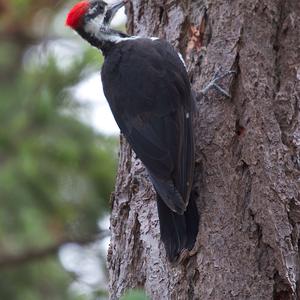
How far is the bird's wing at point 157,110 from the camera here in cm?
350

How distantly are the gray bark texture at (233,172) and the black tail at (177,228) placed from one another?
46 mm

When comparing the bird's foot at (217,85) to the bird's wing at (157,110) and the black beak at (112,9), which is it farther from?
the black beak at (112,9)

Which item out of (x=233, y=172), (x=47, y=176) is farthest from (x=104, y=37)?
(x=47, y=176)

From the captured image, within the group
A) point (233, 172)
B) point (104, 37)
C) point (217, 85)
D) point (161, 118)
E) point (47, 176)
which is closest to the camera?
point (233, 172)

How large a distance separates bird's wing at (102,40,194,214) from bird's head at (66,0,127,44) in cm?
36

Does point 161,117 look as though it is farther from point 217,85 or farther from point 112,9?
point 112,9

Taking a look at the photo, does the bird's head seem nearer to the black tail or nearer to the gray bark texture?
the gray bark texture

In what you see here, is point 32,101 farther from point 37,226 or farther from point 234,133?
point 234,133

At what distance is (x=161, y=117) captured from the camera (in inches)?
146

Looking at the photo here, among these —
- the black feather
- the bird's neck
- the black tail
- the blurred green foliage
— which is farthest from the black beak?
the black tail

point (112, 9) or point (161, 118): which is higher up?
point (112, 9)

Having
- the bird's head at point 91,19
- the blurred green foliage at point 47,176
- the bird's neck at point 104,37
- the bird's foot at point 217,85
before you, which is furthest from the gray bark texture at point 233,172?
the blurred green foliage at point 47,176

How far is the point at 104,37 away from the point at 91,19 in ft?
0.47

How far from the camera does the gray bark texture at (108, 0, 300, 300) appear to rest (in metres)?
3.32
